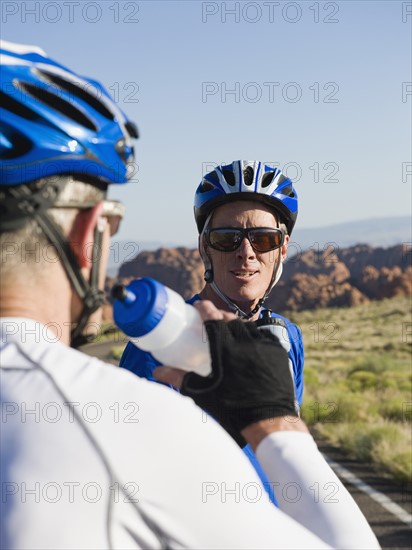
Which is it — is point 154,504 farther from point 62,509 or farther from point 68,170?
point 68,170

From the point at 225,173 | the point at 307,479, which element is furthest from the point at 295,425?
the point at 225,173

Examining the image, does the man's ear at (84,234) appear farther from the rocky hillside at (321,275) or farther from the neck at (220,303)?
the rocky hillside at (321,275)

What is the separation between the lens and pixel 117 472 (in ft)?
4.60

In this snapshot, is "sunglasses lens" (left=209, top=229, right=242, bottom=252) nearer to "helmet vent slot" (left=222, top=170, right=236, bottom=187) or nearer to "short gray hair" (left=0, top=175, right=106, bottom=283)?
"helmet vent slot" (left=222, top=170, right=236, bottom=187)

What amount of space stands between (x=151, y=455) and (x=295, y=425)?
578mm

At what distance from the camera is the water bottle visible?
78.9 inches

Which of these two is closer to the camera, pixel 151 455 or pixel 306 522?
pixel 151 455

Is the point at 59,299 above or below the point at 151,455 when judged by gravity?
above

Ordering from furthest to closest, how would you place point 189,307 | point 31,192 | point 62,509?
point 189,307
point 31,192
point 62,509

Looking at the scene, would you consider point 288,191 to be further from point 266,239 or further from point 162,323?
point 162,323

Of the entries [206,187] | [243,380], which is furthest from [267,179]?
[243,380]

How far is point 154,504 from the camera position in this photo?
141 centimetres

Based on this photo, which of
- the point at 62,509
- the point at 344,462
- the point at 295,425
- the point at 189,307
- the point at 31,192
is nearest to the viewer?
the point at 62,509

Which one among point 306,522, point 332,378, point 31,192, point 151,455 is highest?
point 31,192
